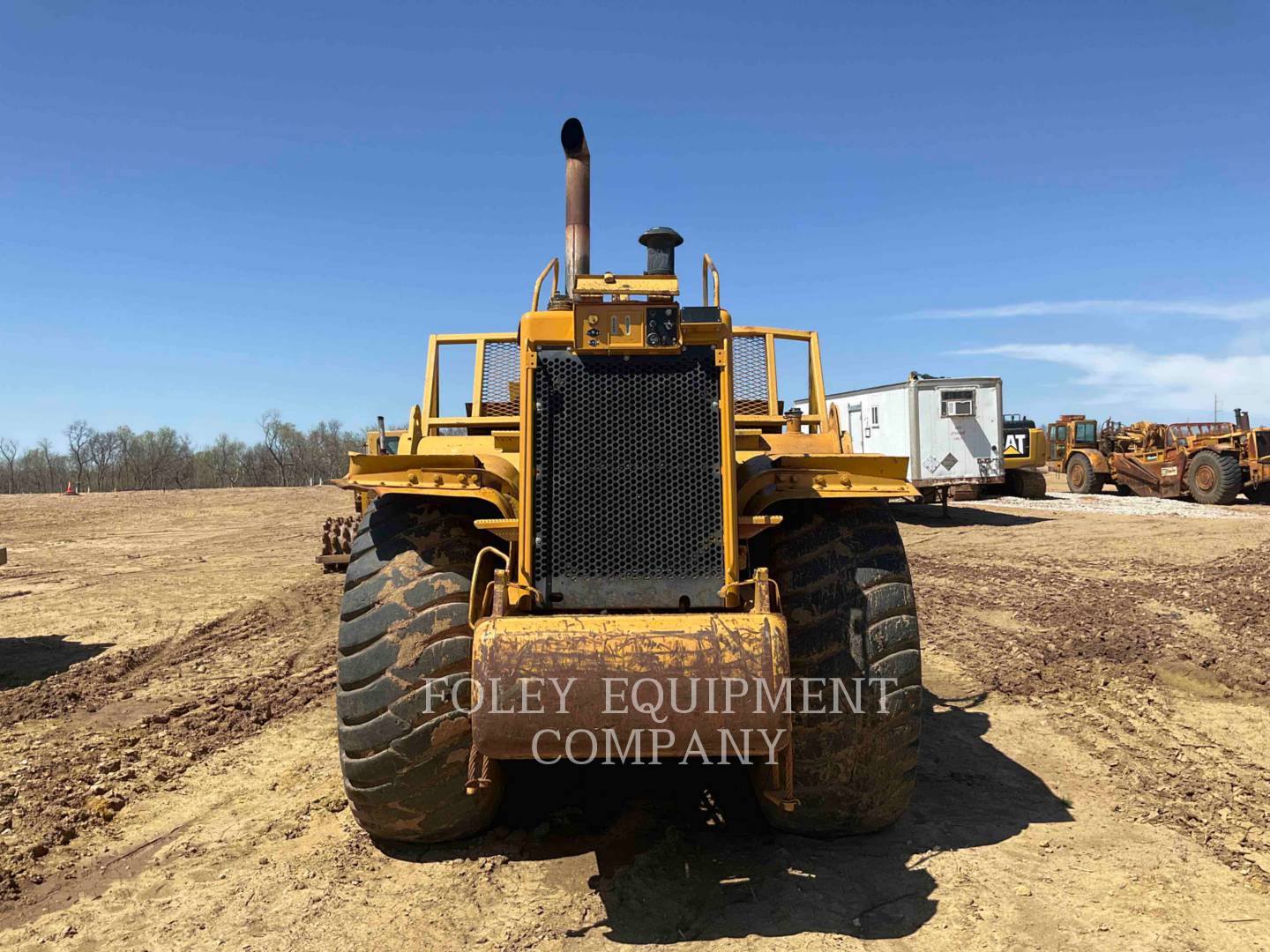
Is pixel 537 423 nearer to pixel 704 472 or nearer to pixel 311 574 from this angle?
pixel 704 472

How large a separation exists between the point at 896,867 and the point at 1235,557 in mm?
11414

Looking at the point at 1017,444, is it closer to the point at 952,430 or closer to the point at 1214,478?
the point at 1214,478

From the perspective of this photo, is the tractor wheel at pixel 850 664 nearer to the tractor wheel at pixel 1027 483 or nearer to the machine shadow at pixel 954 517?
the machine shadow at pixel 954 517

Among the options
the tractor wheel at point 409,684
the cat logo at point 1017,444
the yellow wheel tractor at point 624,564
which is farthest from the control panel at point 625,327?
the cat logo at point 1017,444

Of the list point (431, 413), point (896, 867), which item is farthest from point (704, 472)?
point (431, 413)

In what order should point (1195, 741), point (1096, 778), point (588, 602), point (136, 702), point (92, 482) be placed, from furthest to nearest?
point (92, 482), point (136, 702), point (1195, 741), point (1096, 778), point (588, 602)

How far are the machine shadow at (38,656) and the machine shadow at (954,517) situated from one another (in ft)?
48.1

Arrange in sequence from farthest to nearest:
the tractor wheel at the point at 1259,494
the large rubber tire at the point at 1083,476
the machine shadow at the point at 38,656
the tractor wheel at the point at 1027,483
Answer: the large rubber tire at the point at 1083,476, the tractor wheel at the point at 1027,483, the tractor wheel at the point at 1259,494, the machine shadow at the point at 38,656

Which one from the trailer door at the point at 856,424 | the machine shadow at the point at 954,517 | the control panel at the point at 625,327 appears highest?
the trailer door at the point at 856,424

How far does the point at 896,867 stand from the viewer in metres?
3.50

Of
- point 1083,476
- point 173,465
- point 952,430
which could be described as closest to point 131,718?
point 952,430

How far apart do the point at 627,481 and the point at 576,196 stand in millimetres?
2387

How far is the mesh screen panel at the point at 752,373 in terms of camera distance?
5391 millimetres

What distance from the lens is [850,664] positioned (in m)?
3.46
